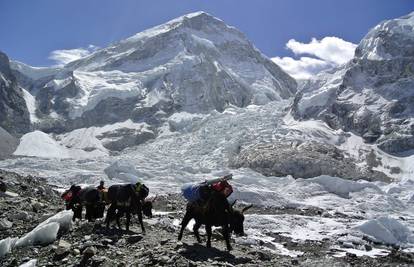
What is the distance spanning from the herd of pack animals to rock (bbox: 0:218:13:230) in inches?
123

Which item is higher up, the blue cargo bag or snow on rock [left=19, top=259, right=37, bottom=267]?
the blue cargo bag

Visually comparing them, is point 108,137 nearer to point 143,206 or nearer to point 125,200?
point 143,206

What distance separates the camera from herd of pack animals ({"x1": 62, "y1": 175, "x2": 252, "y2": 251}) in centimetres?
1523

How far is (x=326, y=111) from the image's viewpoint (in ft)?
519

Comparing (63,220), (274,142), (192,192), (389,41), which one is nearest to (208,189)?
(192,192)

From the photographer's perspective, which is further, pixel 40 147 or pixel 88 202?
pixel 40 147

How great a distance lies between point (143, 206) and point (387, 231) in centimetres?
2377

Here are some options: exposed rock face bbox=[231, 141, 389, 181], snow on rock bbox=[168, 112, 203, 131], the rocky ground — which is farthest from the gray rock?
snow on rock bbox=[168, 112, 203, 131]

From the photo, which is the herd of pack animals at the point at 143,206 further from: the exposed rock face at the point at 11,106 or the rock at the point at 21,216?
the exposed rock face at the point at 11,106

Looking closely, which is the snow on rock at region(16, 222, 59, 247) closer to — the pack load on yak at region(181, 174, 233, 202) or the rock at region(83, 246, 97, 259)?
the rock at region(83, 246, 97, 259)

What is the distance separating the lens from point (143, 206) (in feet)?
64.6

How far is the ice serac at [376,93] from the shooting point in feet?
466

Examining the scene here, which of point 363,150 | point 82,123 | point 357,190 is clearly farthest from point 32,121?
point 357,190

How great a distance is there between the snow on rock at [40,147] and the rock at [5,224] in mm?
131549
